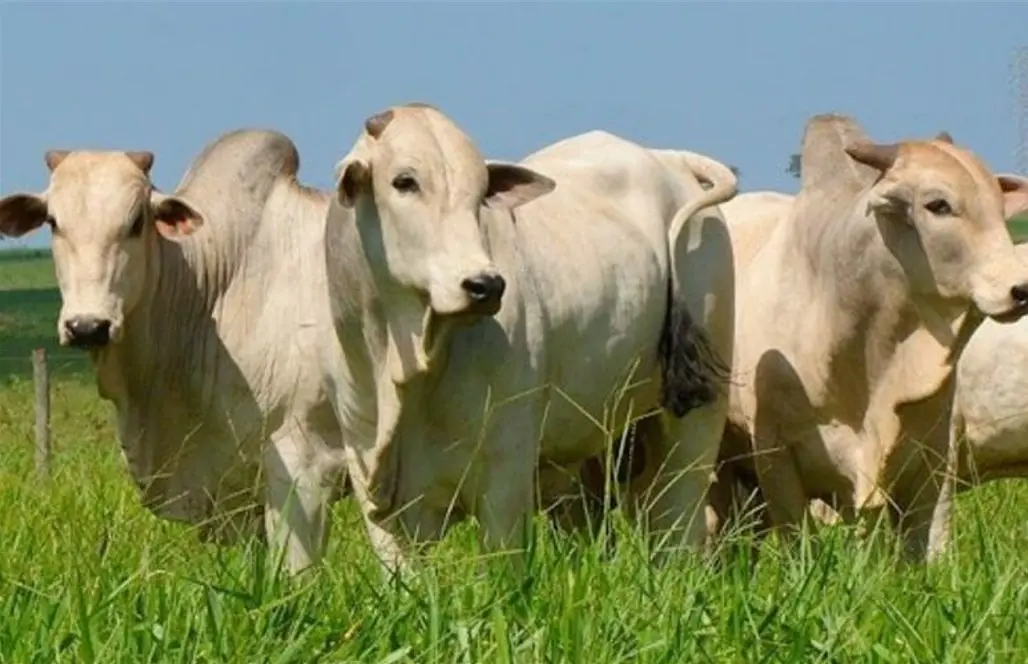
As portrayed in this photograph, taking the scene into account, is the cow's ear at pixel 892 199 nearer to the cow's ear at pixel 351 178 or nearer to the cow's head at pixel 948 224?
the cow's head at pixel 948 224

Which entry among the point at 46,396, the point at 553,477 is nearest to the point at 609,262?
the point at 553,477

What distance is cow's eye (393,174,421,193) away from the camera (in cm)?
633

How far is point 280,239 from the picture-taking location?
7.79 metres

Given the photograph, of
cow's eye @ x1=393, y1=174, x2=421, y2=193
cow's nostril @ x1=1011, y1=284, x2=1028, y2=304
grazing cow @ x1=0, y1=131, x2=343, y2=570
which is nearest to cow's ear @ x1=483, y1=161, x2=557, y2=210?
cow's eye @ x1=393, y1=174, x2=421, y2=193

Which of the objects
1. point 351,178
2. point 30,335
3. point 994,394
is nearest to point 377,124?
point 351,178

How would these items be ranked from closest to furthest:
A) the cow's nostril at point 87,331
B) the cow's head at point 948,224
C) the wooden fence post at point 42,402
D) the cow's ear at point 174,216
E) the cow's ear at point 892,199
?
the cow's nostril at point 87,331 < the cow's head at point 948,224 < the cow's ear at point 892,199 < the cow's ear at point 174,216 < the wooden fence post at point 42,402

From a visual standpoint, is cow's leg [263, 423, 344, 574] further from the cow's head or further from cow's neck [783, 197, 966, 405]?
the cow's head

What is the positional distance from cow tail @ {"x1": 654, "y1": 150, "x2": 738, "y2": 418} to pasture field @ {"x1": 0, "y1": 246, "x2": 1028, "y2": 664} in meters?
1.85

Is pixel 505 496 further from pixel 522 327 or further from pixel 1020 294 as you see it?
pixel 1020 294

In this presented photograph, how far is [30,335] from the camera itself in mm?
35625

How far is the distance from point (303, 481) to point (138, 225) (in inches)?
A: 39.5

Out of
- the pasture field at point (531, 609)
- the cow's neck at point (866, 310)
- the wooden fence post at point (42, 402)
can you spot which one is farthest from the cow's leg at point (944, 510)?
the wooden fence post at point (42, 402)

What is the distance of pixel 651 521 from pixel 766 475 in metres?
0.44

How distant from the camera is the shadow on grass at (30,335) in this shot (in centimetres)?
2867
